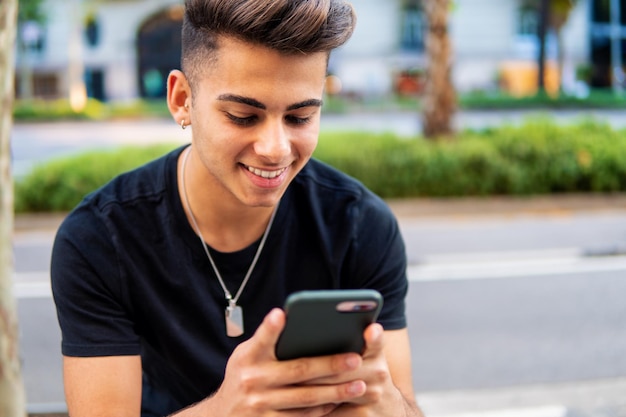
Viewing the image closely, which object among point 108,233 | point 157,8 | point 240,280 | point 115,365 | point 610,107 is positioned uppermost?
point 157,8

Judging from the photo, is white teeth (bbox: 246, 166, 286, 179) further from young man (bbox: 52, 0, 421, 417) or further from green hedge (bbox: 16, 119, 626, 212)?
green hedge (bbox: 16, 119, 626, 212)

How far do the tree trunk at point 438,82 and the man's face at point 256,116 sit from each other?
28.5 ft

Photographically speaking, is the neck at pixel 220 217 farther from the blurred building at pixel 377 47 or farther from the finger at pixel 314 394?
the blurred building at pixel 377 47

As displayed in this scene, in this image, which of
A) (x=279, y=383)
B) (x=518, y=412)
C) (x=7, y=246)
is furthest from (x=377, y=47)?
(x=7, y=246)

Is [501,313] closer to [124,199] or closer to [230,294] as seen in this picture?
[230,294]

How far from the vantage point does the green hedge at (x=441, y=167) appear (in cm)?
924

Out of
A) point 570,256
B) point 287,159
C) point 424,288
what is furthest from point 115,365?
point 570,256

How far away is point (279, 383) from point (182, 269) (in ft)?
2.06

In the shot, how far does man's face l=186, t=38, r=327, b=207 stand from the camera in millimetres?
1801

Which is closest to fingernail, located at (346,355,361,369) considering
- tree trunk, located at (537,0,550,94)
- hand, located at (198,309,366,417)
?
hand, located at (198,309,366,417)

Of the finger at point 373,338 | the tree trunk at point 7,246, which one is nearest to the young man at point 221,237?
the finger at point 373,338

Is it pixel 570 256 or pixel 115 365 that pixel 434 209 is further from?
pixel 115 365

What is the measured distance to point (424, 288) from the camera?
641 centimetres

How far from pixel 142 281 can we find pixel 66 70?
1498 inches
